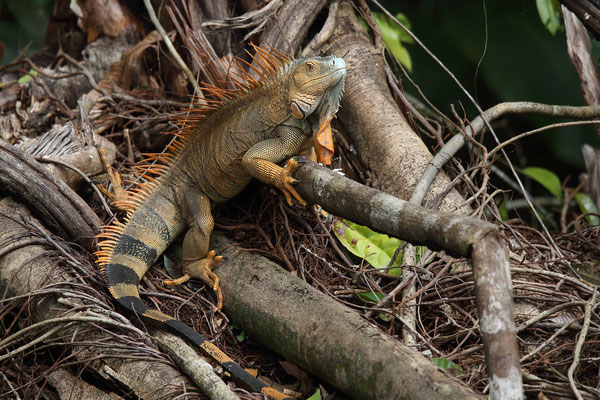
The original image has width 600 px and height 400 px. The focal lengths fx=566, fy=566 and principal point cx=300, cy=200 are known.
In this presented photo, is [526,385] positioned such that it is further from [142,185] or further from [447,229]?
[142,185]

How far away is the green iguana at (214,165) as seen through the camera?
359 centimetres

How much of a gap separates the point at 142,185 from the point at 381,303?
1.97 metres

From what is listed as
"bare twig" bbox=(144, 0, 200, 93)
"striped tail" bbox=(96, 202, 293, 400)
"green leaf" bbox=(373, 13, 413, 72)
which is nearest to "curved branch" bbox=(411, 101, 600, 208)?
"green leaf" bbox=(373, 13, 413, 72)

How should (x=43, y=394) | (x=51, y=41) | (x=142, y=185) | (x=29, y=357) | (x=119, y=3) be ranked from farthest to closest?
(x=51, y=41)
(x=119, y=3)
(x=142, y=185)
(x=29, y=357)
(x=43, y=394)

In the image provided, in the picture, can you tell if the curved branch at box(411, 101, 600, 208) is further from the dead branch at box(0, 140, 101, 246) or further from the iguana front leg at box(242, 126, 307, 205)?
the dead branch at box(0, 140, 101, 246)

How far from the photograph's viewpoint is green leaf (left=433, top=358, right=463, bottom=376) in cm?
299

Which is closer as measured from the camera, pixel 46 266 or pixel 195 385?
pixel 195 385

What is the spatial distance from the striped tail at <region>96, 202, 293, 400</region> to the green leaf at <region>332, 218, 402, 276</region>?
1.16 meters

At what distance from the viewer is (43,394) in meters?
3.33

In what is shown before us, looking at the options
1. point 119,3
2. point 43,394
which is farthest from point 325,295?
point 119,3

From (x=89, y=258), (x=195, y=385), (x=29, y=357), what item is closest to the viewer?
(x=195, y=385)

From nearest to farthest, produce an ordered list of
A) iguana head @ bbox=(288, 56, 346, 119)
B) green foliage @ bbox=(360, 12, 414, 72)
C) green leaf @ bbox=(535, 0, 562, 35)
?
iguana head @ bbox=(288, 56, 346, 119), green leaf @ bbox=(535, 0, 562, 35), green foliage @ bbox=(360, 12, 414, 72)

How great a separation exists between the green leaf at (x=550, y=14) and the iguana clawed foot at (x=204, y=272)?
3764mm

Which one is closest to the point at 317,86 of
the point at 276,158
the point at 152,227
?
the point at 276,158
